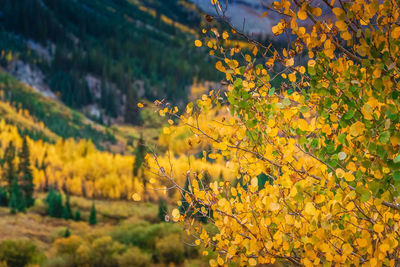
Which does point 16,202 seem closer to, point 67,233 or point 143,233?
point 67,233

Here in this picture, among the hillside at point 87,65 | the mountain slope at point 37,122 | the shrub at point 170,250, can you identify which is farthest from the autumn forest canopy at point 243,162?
the hillside at point 87,65

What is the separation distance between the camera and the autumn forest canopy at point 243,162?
109 inches

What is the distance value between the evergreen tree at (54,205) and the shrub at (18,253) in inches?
244

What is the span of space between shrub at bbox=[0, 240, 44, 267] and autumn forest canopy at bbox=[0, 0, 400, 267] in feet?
0.32

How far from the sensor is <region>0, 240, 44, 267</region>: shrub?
24.8m

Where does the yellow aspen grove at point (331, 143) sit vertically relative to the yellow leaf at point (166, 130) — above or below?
above

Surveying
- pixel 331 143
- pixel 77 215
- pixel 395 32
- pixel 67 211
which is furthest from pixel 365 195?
pixel 67 211

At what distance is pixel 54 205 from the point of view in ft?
107

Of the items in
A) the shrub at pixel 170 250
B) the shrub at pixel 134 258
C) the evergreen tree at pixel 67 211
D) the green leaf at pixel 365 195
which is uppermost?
the green leaf at pixel 365 195

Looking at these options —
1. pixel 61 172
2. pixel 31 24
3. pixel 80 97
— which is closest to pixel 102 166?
A: pixel 61 172

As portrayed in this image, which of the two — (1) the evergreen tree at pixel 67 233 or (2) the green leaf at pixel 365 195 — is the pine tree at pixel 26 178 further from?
(2) the green leaf at pixel 365 195

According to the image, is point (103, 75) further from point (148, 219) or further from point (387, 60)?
point (387, 60)

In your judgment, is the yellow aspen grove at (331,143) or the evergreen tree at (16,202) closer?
the yellow aspen grove at (331,143)

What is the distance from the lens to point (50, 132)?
59.7 meters
